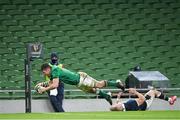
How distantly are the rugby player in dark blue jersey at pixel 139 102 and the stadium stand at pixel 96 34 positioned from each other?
8.44ft

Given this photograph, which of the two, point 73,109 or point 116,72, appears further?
point 116,72

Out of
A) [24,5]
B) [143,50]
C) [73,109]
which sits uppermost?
[24,5]

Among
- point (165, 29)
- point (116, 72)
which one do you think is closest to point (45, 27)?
point (116, 72)

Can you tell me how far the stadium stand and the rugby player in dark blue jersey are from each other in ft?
8.44

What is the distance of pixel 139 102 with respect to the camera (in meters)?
13.1

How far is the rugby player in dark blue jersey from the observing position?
42.5 feet

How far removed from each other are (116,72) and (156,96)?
10.1ft

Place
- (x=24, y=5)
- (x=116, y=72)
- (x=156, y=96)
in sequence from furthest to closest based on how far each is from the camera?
(x=24, y=5) → (x=116, y=72) → (x=156, y=96)

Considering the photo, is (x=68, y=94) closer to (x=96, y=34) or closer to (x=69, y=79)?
(x=96, y=34)

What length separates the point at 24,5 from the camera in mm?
17859

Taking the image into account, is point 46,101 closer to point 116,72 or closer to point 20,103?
point 20,103

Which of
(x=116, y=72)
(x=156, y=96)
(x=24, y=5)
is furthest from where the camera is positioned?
(x=24, y=5)

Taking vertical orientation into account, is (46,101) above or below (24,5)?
below

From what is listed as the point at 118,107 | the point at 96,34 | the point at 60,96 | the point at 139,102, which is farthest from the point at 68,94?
the point at 96,34
